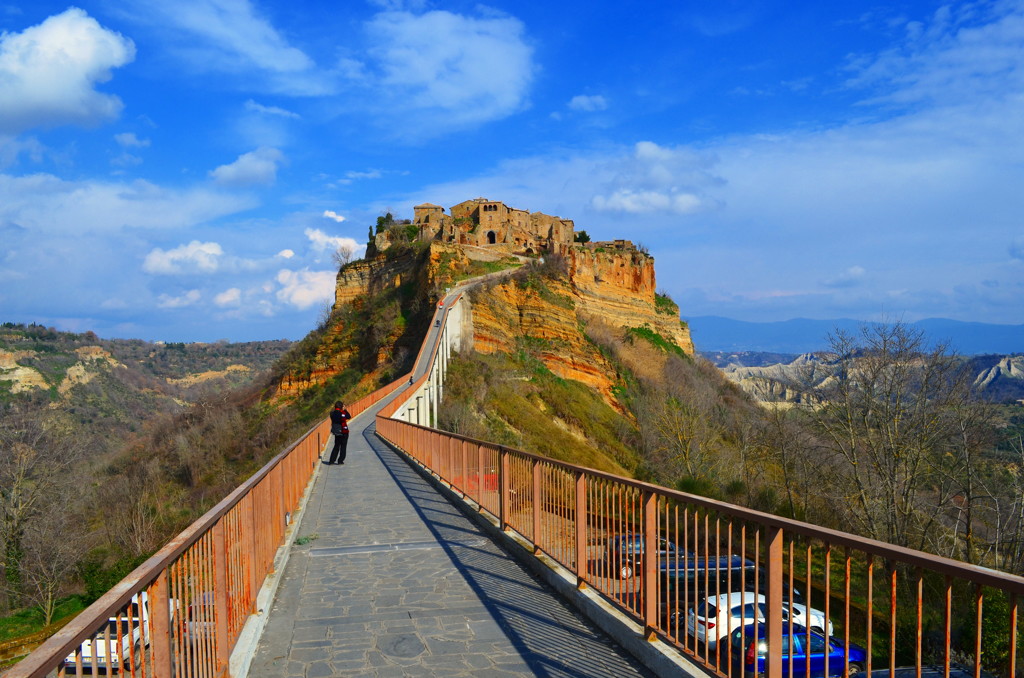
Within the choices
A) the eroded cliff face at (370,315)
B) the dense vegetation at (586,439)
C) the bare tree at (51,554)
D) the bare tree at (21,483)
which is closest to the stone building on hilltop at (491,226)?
the dense vegetation at (586,439)

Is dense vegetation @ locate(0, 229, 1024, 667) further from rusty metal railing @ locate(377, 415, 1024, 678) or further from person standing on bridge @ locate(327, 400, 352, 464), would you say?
person standing on bridge @ locate(327, 400, 352, 464)

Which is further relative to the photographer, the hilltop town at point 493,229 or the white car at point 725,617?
the hilltop town at point 493,229

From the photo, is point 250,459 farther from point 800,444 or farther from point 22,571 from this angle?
point 800,444

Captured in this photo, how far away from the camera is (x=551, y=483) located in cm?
798

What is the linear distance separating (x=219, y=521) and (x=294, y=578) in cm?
314

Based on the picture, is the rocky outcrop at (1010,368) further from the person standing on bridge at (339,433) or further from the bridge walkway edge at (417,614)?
Result: the bridge walkway edge at (417,614)

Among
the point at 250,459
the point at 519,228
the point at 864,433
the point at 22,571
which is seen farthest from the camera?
the point at 519,228

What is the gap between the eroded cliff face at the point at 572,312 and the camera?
55.9 meters

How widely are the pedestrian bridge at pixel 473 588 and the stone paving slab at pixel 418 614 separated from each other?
2cm

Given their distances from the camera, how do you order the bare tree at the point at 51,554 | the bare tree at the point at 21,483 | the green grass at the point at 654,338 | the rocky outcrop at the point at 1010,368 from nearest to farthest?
1. the bare tree at the point at 51,554
2. the bare tree at the point at 21,483
3. the green grass at the point at 654,338
4. the rocky outcrop at the point at 1010,368

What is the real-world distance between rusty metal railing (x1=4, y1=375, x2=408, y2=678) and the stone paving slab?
1.70 feet

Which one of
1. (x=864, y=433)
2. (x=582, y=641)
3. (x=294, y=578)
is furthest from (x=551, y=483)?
(x=864, y=433)

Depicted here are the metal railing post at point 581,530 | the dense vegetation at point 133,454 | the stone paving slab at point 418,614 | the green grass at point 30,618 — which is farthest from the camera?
the dense vegetation at point 133,454

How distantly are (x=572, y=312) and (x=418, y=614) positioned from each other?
186 ft
